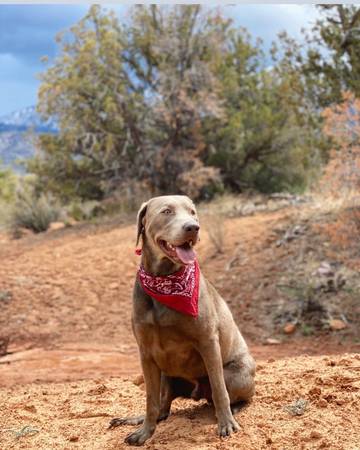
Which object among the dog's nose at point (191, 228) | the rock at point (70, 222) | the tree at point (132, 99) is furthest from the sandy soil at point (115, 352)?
the tree at point (132, 99)

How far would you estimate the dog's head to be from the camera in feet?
10.9

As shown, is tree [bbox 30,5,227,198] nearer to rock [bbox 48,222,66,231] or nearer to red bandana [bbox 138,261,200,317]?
rock [bbox 48,222,66,231]

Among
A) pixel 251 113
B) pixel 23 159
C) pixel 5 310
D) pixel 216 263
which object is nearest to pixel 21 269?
pixel 5 310

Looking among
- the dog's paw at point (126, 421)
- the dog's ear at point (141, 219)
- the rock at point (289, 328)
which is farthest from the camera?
the rock at point (289, 328)

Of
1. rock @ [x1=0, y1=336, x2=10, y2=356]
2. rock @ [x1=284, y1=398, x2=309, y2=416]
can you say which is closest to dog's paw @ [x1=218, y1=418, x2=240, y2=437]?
rock @ [x1=284, y1=398, x2=309, y2=416]

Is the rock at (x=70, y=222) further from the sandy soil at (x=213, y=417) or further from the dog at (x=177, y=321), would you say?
the dog at (x=177, y=321)

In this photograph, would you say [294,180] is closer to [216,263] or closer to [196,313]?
[216,263]

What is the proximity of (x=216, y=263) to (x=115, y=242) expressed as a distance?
8.08ft

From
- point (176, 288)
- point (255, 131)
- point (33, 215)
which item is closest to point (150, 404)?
point (176, 288)

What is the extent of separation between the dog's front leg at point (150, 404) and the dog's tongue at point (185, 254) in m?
0.67

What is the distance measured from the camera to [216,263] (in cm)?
1020

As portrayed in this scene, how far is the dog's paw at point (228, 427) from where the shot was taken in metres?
3.55

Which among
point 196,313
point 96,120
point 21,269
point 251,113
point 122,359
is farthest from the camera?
point 251,113

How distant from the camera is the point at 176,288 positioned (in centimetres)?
346
